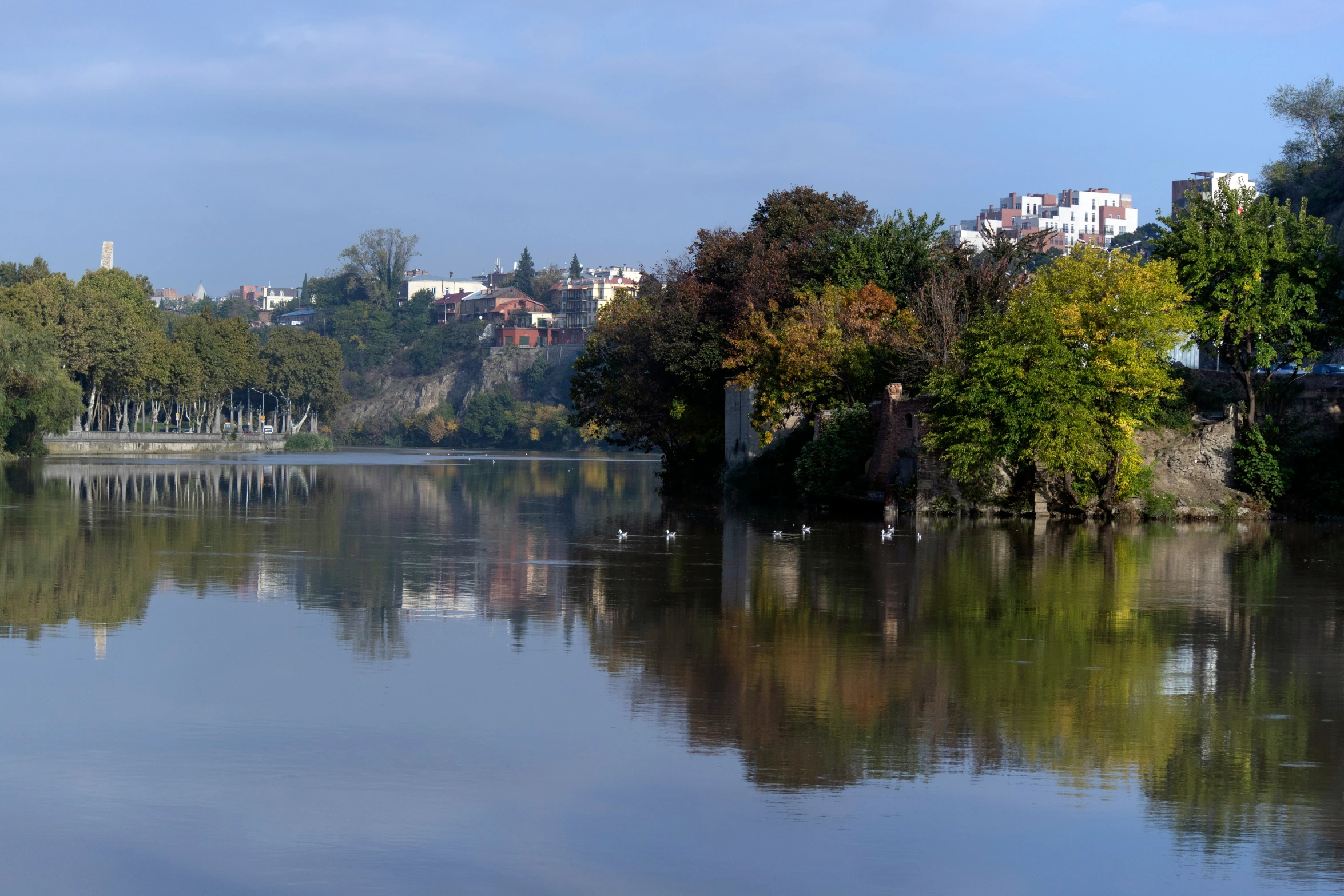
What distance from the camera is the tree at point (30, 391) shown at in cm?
7269

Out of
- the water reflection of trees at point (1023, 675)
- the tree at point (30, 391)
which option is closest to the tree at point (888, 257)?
the water reflection of trees at point (1023, 675)

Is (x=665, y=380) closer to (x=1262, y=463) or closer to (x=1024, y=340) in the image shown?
(x=1024, y=340)

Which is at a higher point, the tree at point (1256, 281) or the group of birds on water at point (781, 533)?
the tree at point (1256, 281)

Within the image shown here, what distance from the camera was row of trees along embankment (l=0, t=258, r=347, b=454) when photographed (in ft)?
248

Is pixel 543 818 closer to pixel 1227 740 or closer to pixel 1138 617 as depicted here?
pixel 1227 740

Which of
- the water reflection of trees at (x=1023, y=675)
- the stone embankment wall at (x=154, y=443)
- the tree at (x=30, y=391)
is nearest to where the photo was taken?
the water reflection of trees at (x=1023, y=675)

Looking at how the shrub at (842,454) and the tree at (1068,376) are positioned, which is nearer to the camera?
the tree at (1068,376)

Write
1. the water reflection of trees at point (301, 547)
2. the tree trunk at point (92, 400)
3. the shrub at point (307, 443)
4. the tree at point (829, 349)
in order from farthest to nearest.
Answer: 1. the shrub at point (307, 443)
2. the tree trunk at point (92, 400)
3. the tree at point (829, 349)
4. the water reflection of trees at point (301, 547)

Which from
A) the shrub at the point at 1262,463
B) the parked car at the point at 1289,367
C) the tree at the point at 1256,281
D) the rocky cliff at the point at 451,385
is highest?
the rocky cliff at the point at 451,385

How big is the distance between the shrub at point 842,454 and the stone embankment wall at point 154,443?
5846 cm

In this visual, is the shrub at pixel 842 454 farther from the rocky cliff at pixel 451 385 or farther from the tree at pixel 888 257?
the rocky cliff at pixel 451 385

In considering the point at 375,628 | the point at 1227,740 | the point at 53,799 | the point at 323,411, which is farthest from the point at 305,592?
the point at 323,411

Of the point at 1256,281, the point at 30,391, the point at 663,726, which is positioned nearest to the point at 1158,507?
the point at 1256,281

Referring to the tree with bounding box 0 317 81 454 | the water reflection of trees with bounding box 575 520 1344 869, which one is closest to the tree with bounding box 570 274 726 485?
the tree with bounding box 0 317 81 454
